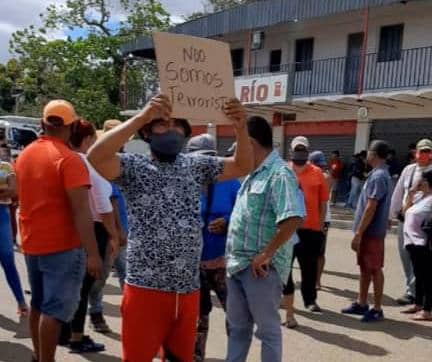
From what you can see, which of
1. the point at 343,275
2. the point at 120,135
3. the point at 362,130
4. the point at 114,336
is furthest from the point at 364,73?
the point at 120,135

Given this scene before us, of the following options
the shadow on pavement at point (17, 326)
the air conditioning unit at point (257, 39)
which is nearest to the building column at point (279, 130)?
the air conditioning unit at point (257, 39)

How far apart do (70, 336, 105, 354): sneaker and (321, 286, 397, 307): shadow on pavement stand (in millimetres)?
3324

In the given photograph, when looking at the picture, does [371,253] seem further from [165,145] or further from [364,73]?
[364,73]

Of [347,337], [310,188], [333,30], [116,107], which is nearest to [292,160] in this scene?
[310,188]

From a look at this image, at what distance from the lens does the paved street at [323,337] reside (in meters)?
4.96

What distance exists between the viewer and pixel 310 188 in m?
6.48

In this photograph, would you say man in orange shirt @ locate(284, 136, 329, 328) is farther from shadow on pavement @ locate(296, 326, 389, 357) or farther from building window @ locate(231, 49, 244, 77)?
building window @ locate(231, 49, 244, 77)

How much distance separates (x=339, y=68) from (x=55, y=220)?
1737 cm

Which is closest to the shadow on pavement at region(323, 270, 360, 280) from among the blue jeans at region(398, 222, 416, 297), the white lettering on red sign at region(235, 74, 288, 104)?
the blue jeans at region(398, 222, 416, 297)

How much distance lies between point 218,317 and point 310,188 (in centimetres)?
164

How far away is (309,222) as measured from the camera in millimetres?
6414

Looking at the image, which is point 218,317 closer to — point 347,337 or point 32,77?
point 347,337

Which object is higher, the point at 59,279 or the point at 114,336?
the point at 59,279

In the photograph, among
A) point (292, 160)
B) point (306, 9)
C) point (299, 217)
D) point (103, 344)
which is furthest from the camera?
point (306, 9)
